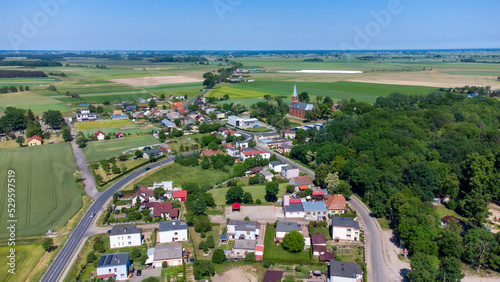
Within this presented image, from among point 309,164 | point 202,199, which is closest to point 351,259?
point 202,199

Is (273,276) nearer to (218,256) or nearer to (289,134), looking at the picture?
(218,256)

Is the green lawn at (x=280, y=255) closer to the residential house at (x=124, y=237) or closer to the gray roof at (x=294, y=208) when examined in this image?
the gray roof at (x=294, y=208)

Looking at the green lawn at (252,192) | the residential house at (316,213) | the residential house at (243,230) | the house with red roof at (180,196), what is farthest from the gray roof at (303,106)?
the residential house at (243,230)

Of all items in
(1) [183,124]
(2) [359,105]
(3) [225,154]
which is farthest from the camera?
(2) [359,105]

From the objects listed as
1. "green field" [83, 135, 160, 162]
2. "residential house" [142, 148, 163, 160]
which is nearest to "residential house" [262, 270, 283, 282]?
"residential house" [142, 148, 163, 160]

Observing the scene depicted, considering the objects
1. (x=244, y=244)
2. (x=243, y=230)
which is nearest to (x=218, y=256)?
(x=244, y=244)

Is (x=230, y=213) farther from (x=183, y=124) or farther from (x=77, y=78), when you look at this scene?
(x=77, y=78)
